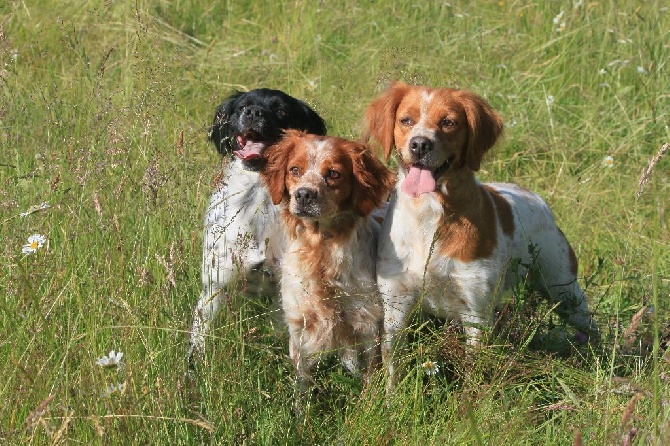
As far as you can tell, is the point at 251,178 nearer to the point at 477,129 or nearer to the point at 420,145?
the point at 420,145

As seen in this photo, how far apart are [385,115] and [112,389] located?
5.86 feet

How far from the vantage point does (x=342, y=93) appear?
6555mm

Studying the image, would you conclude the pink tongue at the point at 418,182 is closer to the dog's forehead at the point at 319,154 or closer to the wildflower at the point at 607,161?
the dog's forehead at the point at 319,154

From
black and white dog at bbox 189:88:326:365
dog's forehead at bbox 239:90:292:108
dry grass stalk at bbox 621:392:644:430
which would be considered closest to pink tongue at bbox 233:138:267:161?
black and white dog at bbox 189:88:326:365

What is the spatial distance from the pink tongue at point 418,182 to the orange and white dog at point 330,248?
6.4 inches

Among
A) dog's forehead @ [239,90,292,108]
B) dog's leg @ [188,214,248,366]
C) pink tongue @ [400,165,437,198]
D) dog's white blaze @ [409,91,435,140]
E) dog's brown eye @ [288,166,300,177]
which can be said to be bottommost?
dog's leg @ [188,214,248,366]

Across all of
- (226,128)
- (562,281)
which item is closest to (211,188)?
(226,128)

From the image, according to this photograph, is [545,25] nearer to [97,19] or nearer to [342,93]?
[342,93]

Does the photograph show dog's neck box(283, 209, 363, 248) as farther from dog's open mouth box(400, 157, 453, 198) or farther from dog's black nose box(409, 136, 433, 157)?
dog's black nose box(409, 136, 433, 157)

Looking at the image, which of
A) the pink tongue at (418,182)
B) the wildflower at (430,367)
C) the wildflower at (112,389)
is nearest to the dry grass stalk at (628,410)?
the wildflower at (430,367)

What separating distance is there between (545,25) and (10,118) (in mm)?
4293

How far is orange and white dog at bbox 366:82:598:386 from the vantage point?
151 inches

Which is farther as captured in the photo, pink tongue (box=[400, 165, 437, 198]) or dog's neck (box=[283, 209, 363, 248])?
dog's neck (box=[283, 209, 363, 248])

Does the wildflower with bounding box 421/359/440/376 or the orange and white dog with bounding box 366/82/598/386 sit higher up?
the orange and white dog with bounding box 366/82/598/386
